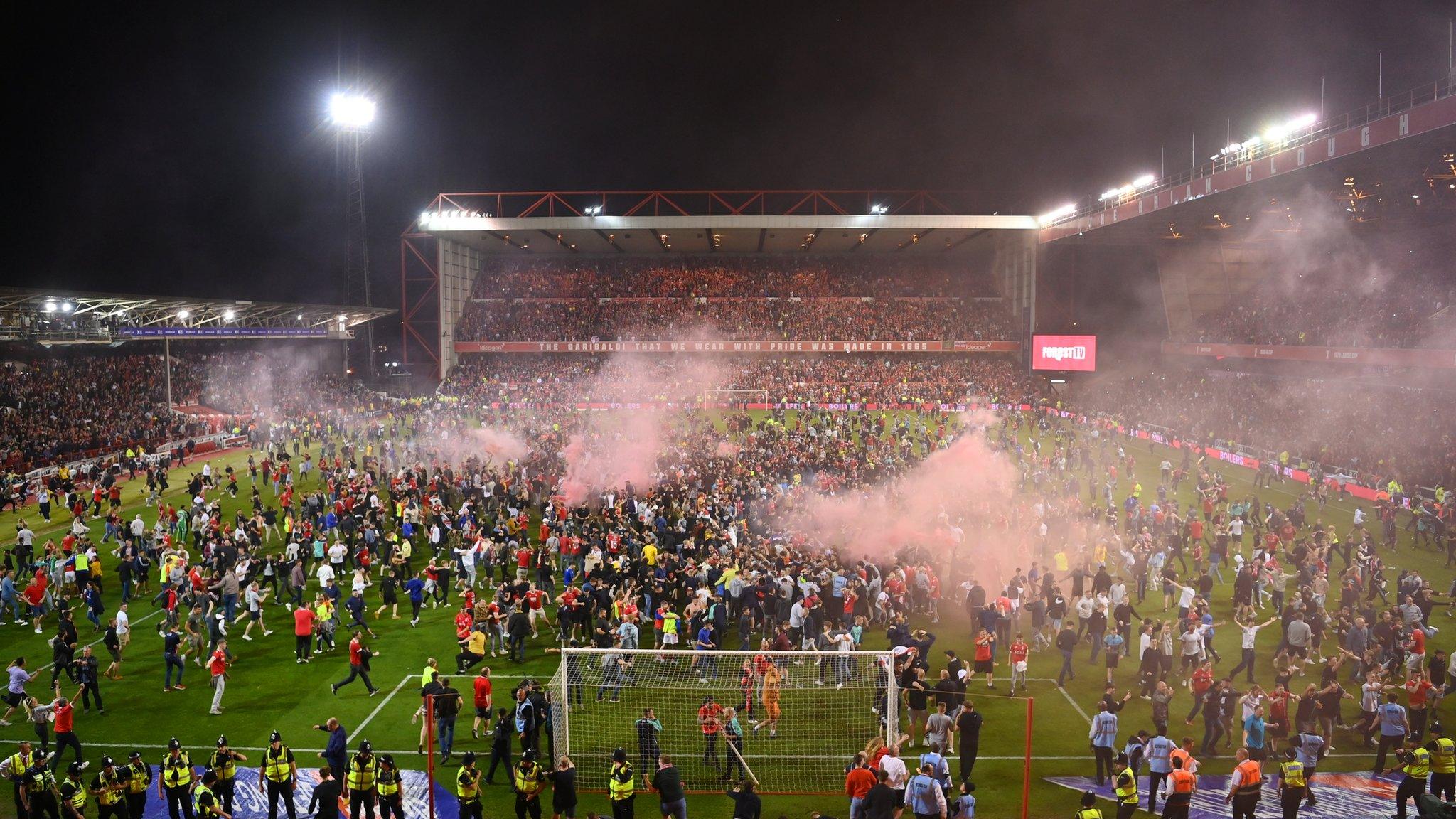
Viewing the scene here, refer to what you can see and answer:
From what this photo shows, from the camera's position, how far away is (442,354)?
48.7m

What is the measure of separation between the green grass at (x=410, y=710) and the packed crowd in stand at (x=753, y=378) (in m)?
26.9

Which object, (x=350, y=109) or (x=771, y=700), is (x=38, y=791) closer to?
(x=771, y=700)

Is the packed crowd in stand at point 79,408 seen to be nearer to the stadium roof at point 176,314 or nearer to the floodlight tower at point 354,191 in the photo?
the stadium roof at point 176,314

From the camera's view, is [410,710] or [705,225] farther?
[705,225]

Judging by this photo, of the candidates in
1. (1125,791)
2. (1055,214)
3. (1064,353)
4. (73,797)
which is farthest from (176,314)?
(1055,214)

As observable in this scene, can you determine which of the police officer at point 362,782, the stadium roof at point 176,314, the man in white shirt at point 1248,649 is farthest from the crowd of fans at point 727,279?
the police officer at point 362,782

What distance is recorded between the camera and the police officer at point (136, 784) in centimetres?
873

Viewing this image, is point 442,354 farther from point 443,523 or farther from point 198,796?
point 198,796

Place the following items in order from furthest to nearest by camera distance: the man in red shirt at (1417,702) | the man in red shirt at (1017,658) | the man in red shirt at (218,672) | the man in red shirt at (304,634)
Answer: the man in red shirt at (304,634) < the man in red shirt at (1017,658) < the man in red shirt at (218,672) < the man in red shirt at (1417,702)

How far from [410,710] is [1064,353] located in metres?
38.2

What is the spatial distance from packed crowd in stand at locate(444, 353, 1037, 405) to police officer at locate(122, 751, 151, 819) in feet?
108

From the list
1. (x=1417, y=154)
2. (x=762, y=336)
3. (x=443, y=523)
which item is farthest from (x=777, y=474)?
(x=762, y=336)

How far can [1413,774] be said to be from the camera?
8820 millimetres

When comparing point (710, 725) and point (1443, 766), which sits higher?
point (710, 725)
